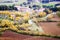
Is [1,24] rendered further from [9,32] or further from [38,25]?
[38,25]

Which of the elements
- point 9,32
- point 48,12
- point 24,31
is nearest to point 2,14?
point 9,32

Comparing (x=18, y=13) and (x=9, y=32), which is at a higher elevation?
(x=18, y=13)

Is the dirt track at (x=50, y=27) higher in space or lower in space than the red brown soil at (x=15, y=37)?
higher

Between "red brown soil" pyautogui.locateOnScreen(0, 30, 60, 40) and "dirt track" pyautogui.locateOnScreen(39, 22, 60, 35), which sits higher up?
"dirt track" pyautogui.locateOnScreen(39, 22, 60, 35)

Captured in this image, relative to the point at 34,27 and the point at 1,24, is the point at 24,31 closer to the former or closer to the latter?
the point at 34,27

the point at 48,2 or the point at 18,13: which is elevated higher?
the point at 48,2

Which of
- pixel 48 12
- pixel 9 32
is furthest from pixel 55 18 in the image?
pixel 9 32

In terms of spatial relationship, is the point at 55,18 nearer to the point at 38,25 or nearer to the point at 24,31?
the point at 38,25

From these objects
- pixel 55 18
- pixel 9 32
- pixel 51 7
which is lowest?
pixel 9 32
